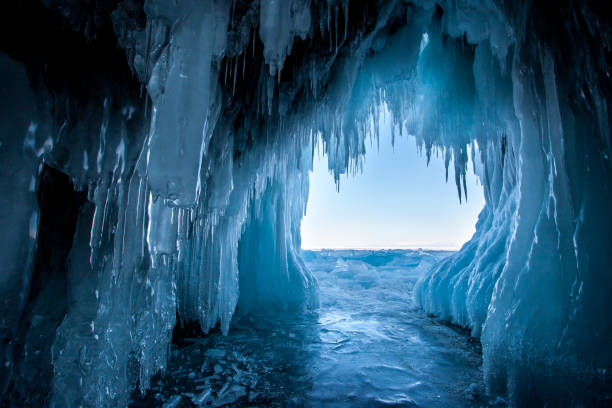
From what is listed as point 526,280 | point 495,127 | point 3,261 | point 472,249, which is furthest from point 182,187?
point 472,249

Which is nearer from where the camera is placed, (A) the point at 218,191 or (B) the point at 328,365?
(B) the point at 328,365

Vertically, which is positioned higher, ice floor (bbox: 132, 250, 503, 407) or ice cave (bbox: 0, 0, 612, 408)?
ice cave (bbox: 0, 0, 612, 408)

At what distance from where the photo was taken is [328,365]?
3.50 m

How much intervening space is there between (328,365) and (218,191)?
10.2 ft

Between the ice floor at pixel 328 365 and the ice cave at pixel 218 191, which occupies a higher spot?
the ice cave at pixel 218 191

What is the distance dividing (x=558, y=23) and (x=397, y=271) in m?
16.7

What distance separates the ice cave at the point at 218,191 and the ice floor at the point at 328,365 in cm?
4

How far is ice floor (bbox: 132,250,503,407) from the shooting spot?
2688mm

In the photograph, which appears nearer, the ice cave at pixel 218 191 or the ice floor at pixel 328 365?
the ice cave at pixel 218 191

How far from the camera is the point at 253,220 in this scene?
26.1 feet

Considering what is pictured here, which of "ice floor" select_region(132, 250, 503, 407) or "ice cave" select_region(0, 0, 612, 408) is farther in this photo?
"ice floor" select_region(132, 250, 503, 407)

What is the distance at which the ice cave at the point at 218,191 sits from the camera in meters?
1.77

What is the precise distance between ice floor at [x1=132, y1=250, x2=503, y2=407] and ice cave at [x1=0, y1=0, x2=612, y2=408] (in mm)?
36

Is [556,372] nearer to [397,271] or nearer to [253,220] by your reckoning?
[253,220]
